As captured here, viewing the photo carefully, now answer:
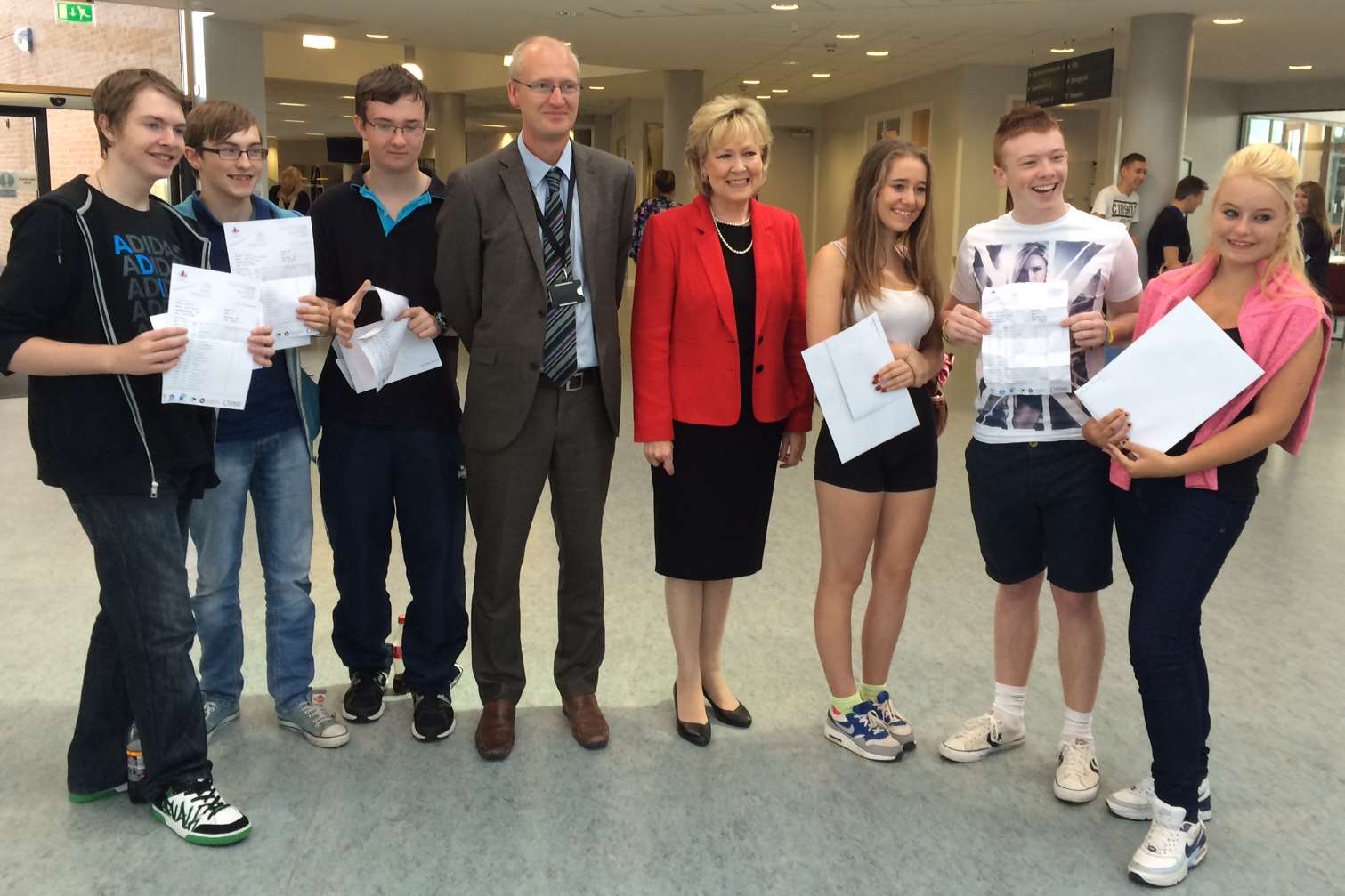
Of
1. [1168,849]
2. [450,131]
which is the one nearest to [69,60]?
[450,131]

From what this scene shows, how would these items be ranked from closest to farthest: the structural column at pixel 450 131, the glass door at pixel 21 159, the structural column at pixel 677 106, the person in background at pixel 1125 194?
the person in background at pixel 1125 194 < the glass door at pixel 21 159 < the structural column at pixel 677 106 < the structural column at pixel 450 131

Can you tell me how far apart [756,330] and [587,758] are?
1231 millimetres

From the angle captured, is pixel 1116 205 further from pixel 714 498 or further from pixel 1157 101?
pixel 714 498

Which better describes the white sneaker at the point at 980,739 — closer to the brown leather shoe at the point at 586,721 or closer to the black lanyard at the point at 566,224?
the brown leather shoe at the point at 586,721

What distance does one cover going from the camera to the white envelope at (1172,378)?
2.25 meters

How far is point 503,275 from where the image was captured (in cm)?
278

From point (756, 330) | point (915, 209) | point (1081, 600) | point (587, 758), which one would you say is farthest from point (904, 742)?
point (915, 209)

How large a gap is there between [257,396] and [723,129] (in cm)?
137

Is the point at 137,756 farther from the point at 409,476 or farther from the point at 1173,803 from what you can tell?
the point at 1173,803

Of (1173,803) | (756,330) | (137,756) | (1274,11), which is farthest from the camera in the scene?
(1274,11)

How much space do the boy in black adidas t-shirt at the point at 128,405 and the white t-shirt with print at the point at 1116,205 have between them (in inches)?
344

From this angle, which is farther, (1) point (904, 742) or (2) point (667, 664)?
(2) point (667, 664)

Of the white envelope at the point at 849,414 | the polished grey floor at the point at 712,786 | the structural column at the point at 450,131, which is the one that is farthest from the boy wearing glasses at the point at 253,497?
A: the structural column at the point at 450,131

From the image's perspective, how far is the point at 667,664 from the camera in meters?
3.59
